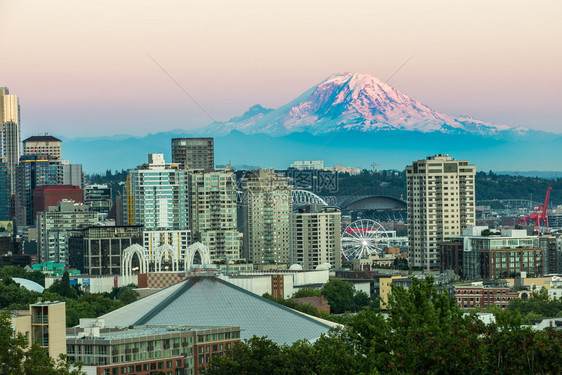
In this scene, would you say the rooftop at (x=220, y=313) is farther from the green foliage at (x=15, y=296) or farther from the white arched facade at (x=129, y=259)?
the white arched facade at (x=129, y=259)

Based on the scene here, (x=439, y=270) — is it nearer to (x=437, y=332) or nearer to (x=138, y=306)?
(x=138, y=306)

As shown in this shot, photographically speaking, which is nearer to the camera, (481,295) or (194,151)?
(481,295)

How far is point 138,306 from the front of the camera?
61.1m

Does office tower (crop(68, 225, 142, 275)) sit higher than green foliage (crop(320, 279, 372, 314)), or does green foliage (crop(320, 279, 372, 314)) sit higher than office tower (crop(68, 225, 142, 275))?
office tower (crop(68, 225, 142, 275))

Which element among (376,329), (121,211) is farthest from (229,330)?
(121,211)

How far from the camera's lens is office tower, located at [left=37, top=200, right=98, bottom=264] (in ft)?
436

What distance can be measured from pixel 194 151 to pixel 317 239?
4492 centimetres

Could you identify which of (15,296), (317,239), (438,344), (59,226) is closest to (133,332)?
(438,344)

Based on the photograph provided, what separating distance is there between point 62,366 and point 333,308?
5330 cm

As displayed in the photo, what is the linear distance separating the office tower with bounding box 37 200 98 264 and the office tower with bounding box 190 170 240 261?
38.9 ft

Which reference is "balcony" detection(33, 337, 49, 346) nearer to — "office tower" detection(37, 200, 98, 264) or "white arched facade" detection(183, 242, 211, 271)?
"white arched facade" detection(183, 242, 211, 271)

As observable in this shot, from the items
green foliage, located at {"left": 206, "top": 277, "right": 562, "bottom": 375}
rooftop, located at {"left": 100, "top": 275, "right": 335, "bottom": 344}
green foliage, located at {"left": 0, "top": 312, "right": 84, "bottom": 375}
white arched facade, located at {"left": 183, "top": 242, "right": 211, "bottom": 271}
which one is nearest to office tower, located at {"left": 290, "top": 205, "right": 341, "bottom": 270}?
white arched facade, located at {"left": 183, "top": 242, "right": 211, "bottom": 271}

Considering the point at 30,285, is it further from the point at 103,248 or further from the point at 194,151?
the point at 194,151

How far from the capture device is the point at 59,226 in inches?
5605
